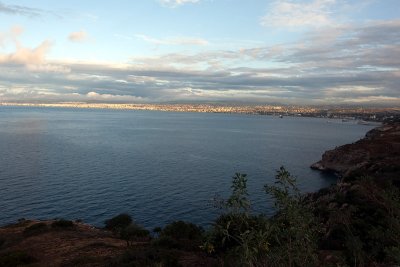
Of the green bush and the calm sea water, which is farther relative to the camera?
the calm sea water

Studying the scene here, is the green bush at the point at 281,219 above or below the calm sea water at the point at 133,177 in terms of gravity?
above

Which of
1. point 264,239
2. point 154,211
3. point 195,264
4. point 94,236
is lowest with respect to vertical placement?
point 154,211

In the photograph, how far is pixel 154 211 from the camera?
55.6m

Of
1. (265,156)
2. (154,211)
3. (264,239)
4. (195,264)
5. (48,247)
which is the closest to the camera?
(264,239)

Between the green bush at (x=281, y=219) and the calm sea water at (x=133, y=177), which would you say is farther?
the calm sea water at (x=133, y=177)

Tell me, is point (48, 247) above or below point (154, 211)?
above

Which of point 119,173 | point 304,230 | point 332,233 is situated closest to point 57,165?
point 119,173

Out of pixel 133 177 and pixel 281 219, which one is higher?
pixel 281 219

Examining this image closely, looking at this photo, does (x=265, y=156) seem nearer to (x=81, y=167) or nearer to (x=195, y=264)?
(x=81, y=167)

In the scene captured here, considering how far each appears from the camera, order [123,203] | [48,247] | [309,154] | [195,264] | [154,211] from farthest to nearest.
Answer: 1. [309,154]
2. [123,203]
3. [154,211]
4. [48,247]
5. [195,264]

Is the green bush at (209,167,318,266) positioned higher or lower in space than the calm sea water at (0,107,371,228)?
higher

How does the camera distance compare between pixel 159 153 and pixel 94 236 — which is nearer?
pixel 94 236

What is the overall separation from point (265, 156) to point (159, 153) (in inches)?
1241

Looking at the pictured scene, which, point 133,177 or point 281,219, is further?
point 133,177
